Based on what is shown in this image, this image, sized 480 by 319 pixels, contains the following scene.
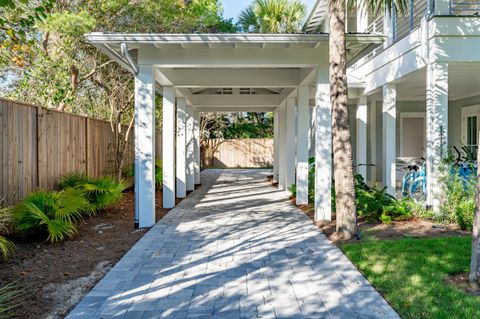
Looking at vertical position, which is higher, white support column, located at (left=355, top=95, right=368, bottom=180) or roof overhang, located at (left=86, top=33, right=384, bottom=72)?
roof overhang, located at (left=86, top=33, right=384, bottom=72)

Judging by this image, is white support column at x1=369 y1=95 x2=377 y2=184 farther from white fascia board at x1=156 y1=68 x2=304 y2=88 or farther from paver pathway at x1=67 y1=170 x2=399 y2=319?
paver pathway at x1=67 y1=170 x2=399 y2=319

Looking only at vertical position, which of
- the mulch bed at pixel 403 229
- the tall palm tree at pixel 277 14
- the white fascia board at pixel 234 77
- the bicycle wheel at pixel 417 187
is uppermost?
the tall palm tree at pixel 277 14

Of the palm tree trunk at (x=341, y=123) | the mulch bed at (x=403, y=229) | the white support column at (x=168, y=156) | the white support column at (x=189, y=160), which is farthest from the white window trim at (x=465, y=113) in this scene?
the white support column at (x=168, y=156)

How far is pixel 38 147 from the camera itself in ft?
22.4

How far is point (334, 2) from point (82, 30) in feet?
17.0

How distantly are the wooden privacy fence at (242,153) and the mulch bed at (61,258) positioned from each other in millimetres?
19290

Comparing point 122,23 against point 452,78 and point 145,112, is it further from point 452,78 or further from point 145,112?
point 452,78

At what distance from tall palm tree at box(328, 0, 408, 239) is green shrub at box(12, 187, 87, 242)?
13.4 feet

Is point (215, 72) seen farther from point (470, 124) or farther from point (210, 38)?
point (470, 124)

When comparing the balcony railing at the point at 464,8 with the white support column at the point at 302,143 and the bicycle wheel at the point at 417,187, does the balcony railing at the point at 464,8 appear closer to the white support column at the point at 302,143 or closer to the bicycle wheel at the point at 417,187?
the white support column at the point at 302,143

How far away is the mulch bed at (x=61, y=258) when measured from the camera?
13.0 ft

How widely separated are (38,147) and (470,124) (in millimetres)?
12247

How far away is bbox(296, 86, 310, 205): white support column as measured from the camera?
9375mm

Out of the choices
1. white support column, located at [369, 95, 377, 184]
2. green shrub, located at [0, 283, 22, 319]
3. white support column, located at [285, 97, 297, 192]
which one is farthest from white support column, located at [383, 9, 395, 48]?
green shrub, located at [0, 283, 22, 319]
